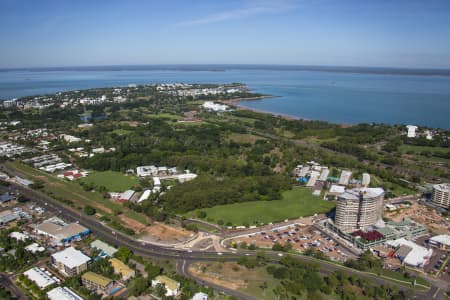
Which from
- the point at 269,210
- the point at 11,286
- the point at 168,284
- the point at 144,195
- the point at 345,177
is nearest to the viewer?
the point at 168,284

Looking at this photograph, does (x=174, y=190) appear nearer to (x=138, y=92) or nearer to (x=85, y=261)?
(x=85, y=261)

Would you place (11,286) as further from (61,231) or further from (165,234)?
(165,234)

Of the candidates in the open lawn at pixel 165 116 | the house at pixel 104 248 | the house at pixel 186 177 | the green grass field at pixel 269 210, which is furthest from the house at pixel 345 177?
the open lawn at pixel 165 116

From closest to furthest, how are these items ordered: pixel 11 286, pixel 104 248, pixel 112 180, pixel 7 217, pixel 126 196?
pixel 11 286
pixel 104 248
pixel 7 217
pixel 126 196
pixel 112 180

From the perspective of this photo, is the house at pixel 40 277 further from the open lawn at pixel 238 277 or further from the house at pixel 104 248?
the open lawn at pixel 238 277

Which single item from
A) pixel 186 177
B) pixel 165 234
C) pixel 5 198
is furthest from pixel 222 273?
pixel 5 198
